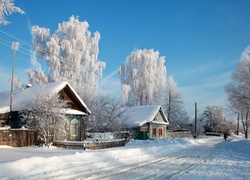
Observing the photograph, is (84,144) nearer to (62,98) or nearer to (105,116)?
(62,98)

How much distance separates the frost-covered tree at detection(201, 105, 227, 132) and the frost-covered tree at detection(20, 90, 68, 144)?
79.7m

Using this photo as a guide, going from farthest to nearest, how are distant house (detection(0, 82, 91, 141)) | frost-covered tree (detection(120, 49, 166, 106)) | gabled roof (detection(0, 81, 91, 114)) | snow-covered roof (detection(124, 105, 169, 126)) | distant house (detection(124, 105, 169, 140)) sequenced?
frost-covered tree (detection(120, 49, 166, 106))
snow-covered roof (detection(124, 105, 169, 126))
distant house (detection(124, 105, 169, 140))
distant house (detection(0, 82, 91, 141))
gabled roof (detection(0, 81, 91, 114))

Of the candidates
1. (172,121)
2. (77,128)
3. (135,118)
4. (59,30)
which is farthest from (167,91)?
(77,128)

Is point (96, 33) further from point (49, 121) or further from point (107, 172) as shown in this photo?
point (107, 172)

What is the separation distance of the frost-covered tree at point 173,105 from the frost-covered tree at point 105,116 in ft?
85.7

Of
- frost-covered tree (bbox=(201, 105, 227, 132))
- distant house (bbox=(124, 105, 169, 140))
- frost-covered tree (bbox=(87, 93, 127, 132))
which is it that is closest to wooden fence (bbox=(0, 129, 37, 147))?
frost-covered tree (bbox=(87, 93, 127, 132))

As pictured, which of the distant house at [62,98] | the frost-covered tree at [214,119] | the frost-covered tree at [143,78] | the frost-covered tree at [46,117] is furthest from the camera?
the frost-covered tree at [214,119]

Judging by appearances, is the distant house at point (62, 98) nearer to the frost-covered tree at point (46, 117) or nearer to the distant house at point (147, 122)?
the frost-covered tree at point (46, 117)

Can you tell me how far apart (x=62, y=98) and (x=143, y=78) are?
28272 millimetres

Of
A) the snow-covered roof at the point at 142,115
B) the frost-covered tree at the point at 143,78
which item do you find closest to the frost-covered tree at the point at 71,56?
the snow-covered roof at the point at 142,115

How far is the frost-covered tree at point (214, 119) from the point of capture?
309ft

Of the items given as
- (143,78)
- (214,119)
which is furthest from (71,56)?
(214,119)

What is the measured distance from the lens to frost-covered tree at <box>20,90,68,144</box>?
70.7ft

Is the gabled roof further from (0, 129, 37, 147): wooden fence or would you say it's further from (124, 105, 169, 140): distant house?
(124, 105, 169, 140): distant house
